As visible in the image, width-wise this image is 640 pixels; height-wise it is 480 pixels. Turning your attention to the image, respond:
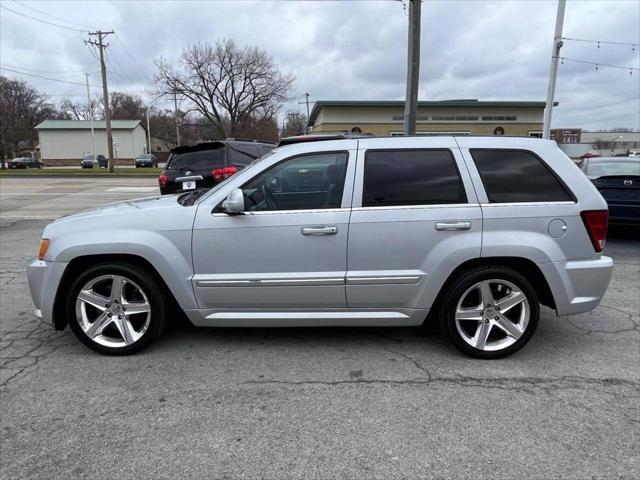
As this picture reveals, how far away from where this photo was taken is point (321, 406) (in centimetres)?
296

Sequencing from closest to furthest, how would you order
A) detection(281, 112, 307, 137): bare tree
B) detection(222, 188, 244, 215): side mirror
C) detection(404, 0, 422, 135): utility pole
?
detection(222, 188, 244, 215): side mirror < detection(404, 0, 422, 135): utility pole < detection(281, 112, 307, 137): bare tree

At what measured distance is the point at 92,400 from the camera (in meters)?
3.05

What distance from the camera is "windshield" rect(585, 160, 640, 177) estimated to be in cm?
789

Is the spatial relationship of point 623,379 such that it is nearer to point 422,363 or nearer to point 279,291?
point 422,363

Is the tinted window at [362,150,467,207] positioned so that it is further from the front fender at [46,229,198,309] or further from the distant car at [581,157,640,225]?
the distant car at [581,157,640,225]

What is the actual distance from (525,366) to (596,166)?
256 inches

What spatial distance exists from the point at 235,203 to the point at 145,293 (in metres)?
1.07

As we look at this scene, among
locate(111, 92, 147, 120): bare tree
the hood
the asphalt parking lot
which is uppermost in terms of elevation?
locate(111, 92, 147, 120): bare tree

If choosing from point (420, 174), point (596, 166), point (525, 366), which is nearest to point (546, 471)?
point (525, 366)

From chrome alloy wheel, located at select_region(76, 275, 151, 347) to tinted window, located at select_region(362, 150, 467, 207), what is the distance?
6.62 ft

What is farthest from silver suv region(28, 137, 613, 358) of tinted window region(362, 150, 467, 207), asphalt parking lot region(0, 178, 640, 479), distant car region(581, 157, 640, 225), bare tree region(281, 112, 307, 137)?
bare tree region(281, 112, 307, 137)

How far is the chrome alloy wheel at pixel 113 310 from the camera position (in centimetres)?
362

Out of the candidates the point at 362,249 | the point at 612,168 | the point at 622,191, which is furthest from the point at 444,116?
the point at 362,249

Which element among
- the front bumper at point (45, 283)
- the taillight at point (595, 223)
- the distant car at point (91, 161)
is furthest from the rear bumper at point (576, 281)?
the distant car at point (91, 161)
